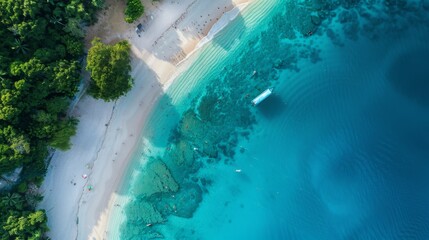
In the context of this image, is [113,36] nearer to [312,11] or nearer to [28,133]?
[28,133]

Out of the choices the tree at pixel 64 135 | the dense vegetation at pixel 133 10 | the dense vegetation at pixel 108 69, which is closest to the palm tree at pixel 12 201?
the tree at pixel 64 135

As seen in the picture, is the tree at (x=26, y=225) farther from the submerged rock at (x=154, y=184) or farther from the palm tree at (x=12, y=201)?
the submerged rock at (x=154, y=184)

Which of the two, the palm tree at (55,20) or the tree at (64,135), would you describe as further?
the tree at (64,135)

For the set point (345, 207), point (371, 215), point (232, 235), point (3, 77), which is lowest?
point (371, 215)

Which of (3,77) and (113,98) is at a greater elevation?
(3,77)

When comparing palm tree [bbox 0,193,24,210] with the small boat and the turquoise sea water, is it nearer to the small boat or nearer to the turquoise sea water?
the turquoise sea water

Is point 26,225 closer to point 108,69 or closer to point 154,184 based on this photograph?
point 154,184

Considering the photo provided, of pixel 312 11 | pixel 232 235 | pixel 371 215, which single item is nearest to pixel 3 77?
pixel 232 235
